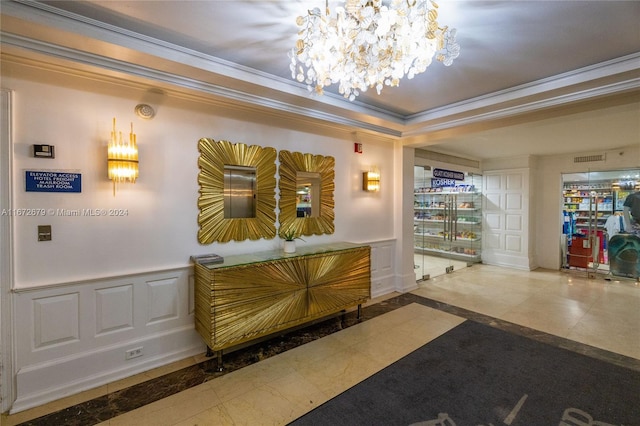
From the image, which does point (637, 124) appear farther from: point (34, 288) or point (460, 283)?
point (34, 288)

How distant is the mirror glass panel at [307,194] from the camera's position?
11.9ft

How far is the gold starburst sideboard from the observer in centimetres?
249

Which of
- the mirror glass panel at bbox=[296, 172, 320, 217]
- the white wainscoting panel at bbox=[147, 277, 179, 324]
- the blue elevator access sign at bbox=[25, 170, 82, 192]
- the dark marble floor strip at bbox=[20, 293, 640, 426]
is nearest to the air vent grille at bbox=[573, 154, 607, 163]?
the dark marble floor strip at bbox=[20, 293, 640, 426]

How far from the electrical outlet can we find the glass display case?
5.90 metres

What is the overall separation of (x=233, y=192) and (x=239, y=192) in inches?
2.6

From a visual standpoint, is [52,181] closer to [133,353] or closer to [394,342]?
[133,353]

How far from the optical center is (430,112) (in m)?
3.72

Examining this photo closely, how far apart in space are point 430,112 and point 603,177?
4935 mm

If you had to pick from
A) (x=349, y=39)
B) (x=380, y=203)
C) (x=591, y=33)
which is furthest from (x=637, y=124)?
(x=349, y=39)

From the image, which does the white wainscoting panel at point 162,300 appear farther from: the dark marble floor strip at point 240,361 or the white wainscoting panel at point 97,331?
the dark marble floor strip at point 240,361

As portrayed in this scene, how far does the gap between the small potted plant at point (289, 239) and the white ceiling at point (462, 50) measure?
59.6 inches

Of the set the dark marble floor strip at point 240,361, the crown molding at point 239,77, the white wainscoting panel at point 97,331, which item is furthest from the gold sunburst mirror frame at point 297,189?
the white wainscoting panel at point 97,331

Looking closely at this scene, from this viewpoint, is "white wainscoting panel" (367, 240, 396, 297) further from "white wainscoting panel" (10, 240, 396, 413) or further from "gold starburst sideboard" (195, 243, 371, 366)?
"white wainscoting panel" (10, 240, 396, 413)

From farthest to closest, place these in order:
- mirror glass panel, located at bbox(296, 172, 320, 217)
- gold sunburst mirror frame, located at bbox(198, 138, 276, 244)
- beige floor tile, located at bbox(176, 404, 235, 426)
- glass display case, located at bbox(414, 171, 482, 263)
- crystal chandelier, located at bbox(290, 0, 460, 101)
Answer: glass display case, located at bbox(414, 171, 482, 263) < mirror glass panel, located at bbox(296, 172, 320, 217) < gold sunburst mirror frame, located at bbox(198, 138, 276, 244) < beige floor tile, located at bbox(176, 404, 235, 426) < crystal chandelier, located at bbox(290, 0, 460, 101)
